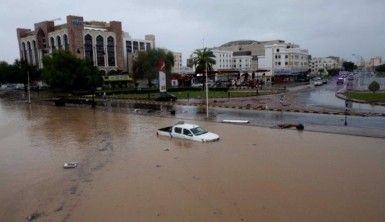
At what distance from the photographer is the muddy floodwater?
46.5 feet

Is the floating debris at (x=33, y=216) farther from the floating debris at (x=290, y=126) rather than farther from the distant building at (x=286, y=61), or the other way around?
the distant building at (x=286, y=61)

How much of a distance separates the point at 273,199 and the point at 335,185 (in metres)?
3.47

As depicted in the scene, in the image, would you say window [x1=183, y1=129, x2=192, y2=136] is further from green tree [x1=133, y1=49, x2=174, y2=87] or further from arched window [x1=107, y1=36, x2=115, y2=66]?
arched window [x1=107, y1=36, x2=115, y2=66]

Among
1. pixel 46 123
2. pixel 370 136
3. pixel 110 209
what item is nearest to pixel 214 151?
pixel 110 209

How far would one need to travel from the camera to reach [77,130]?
33625mm

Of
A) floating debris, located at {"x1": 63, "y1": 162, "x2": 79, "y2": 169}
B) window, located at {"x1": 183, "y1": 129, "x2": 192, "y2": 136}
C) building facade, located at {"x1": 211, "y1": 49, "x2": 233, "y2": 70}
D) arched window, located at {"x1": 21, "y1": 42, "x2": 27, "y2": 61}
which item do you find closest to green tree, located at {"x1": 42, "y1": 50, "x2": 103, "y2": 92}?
window, located at {"x1": 183, "y1": 129, "x2": 192, "y2": 136}

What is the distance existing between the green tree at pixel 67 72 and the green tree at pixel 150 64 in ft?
56.1

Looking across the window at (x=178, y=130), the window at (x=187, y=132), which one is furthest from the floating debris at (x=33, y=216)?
the window at (x=178, y=130)

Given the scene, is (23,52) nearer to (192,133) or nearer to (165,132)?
(165,132)

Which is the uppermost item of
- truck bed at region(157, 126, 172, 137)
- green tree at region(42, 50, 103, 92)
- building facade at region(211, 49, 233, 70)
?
building facade at region(211, 49, 233, 70)

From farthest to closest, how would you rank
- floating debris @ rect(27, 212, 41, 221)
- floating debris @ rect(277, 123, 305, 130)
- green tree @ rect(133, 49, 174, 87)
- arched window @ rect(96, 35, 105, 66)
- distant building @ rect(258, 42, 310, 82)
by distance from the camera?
distant building @ rect(258, 42, 310, 82), arched window @ rect(96, 35, 105, 66), green tree @ rect(133, 49, 174, 87), floating debris @ rect(277, 123, 305, 130), floating debris @ rect(27, 212, 41, 221)

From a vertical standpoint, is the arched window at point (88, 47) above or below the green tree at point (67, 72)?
above

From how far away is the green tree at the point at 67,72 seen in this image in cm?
7338

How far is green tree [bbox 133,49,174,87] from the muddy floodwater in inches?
2422
